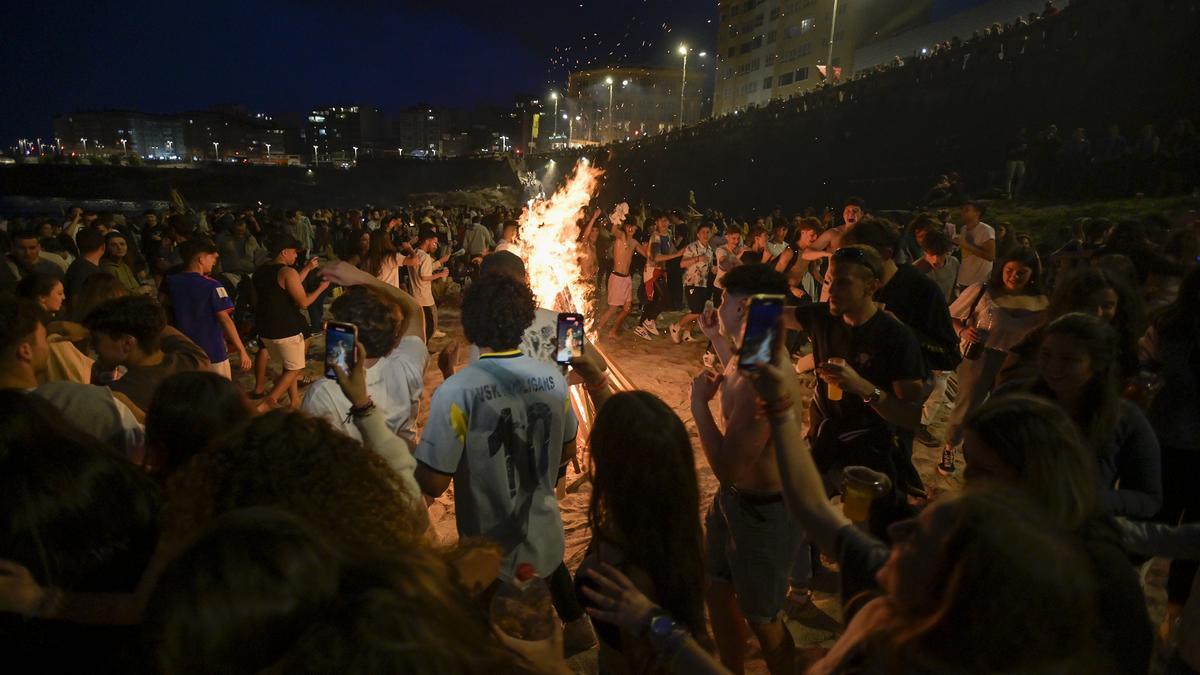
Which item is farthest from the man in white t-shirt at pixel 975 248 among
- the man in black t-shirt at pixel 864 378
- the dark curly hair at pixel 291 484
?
the dark curly hair at pixel 291 484

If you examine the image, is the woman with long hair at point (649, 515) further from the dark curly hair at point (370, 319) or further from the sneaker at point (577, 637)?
the dark curly hair at point (370, 319)

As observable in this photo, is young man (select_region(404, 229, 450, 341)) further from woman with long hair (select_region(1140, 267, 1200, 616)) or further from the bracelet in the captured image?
woman with long hair (select_region(1140, 267, 1200, 616))

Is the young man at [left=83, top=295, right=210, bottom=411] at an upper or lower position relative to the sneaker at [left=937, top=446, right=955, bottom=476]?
upper

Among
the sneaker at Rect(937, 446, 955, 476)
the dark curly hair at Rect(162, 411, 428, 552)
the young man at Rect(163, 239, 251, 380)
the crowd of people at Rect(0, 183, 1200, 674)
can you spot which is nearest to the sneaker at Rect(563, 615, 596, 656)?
the crowd of people at Rect(0, 183, 1200, 674)

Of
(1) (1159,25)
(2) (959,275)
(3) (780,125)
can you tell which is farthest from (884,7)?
(2) (959,275)

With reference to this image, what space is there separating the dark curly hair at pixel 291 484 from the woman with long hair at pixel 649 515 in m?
0.77

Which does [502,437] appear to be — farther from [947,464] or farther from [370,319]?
[947,464]

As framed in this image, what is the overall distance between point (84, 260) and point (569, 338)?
6.84m

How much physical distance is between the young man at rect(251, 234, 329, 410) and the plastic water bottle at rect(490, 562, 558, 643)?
17.7ft

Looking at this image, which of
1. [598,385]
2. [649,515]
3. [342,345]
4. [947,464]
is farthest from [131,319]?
[947,464]

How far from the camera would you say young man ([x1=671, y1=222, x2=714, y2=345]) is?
11.7 metres

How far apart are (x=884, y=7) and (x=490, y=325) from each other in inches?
2507

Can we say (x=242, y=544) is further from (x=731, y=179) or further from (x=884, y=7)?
(x=884, y=7)

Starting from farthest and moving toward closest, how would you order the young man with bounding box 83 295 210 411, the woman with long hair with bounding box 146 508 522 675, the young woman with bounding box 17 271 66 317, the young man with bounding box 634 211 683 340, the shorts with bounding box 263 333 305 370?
1. the young man with bounding box 634 211 683 340
2. the shorts with bounding box 263 333 305 370
3. the young woman with bounding box 17 271 66 317
4. the young man with bounding box 83 295 210 411
5. the woman with long hair with bounding box 146 508 522 675
